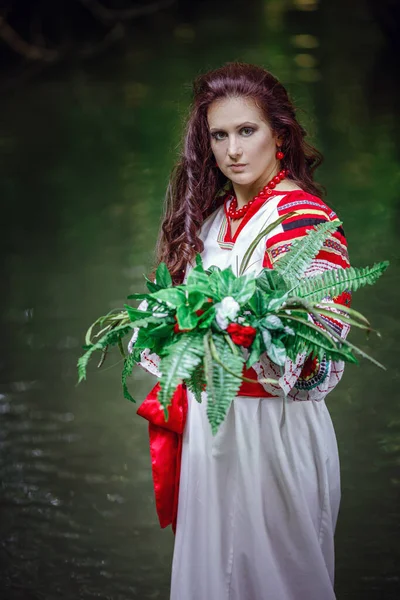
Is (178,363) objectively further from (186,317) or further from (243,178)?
(243,178)

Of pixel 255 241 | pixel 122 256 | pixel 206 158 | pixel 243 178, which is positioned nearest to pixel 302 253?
pixel 255 241

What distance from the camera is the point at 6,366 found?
9.63 ft

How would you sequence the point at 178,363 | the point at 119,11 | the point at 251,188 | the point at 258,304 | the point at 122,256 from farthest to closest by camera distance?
the point at 122,256
the point at 119,11
the point at 251,188
the point at 258,304
the point at 178,363

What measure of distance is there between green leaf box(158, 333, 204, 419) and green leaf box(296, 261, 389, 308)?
187 mm

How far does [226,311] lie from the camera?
4.07 ft

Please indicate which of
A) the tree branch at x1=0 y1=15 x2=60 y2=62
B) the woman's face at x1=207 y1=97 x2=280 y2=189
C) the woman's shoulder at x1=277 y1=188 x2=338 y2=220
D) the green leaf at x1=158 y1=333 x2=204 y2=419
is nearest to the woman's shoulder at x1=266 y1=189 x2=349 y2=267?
the woman's shoulder at x1=277 y1=188 x2=338 y2=220

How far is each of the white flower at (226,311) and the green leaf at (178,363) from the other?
0.04 m

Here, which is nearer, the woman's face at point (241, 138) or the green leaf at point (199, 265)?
the green leaf at point (199, 265)

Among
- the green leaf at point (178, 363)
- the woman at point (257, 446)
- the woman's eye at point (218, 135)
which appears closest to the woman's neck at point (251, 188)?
the woman at point (257, 446)

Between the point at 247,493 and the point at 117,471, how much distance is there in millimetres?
1342

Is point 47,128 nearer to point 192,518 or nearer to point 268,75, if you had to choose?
point 268,75

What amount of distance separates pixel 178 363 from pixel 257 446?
422 mm

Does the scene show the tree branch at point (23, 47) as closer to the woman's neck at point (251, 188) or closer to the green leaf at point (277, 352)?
the woman's neck at point (251, 188)

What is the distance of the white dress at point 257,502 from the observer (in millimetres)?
1527
